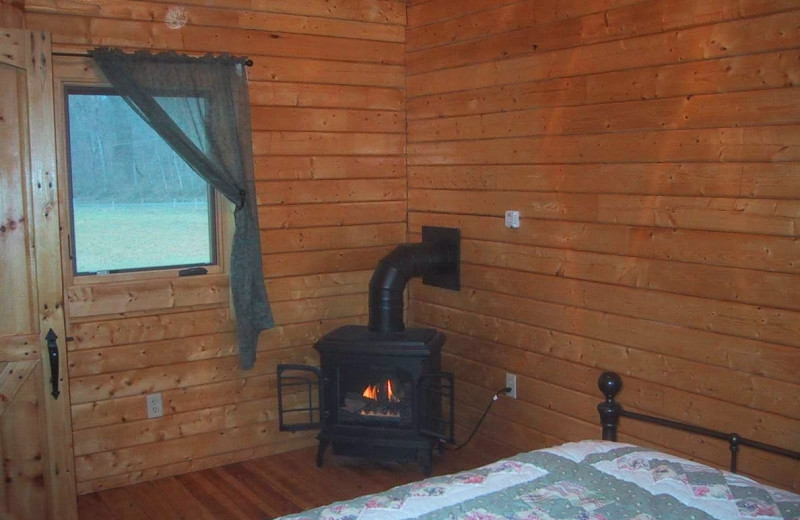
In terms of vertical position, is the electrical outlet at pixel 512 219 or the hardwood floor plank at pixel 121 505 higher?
the electrical outlet at pixel 512 219

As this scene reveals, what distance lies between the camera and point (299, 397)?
4.73 m

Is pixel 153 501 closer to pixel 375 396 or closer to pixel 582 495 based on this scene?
pixel 375 396

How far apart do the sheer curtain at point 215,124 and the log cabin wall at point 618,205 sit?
1017 millimetres

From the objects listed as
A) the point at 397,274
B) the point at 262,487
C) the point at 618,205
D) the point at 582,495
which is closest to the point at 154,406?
the point at 262,487

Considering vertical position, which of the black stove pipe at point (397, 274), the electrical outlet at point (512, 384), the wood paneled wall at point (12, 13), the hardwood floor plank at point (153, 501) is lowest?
the hardwood floor plank at point (153, 501)

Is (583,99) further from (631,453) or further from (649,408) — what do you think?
(631,453)

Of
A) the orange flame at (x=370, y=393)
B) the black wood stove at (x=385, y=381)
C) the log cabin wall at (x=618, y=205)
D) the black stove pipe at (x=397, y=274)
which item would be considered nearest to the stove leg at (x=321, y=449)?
the black wood stove at (x=385, y=381)

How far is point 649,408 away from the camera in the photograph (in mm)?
3479

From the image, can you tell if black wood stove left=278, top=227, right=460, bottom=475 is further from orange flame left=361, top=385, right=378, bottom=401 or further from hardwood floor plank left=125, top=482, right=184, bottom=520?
hardwood floor plank left=125, top=482, right=184, bottom=520

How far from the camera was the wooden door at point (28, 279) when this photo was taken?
3412 mm

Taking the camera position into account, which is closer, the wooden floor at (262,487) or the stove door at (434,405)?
the wooden floor at (262,487)

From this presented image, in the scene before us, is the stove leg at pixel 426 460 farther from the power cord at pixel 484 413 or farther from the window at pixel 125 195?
the window at pixel 125 195

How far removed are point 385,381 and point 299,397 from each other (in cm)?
68

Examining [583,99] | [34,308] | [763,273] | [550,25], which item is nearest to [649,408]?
[763,273]
